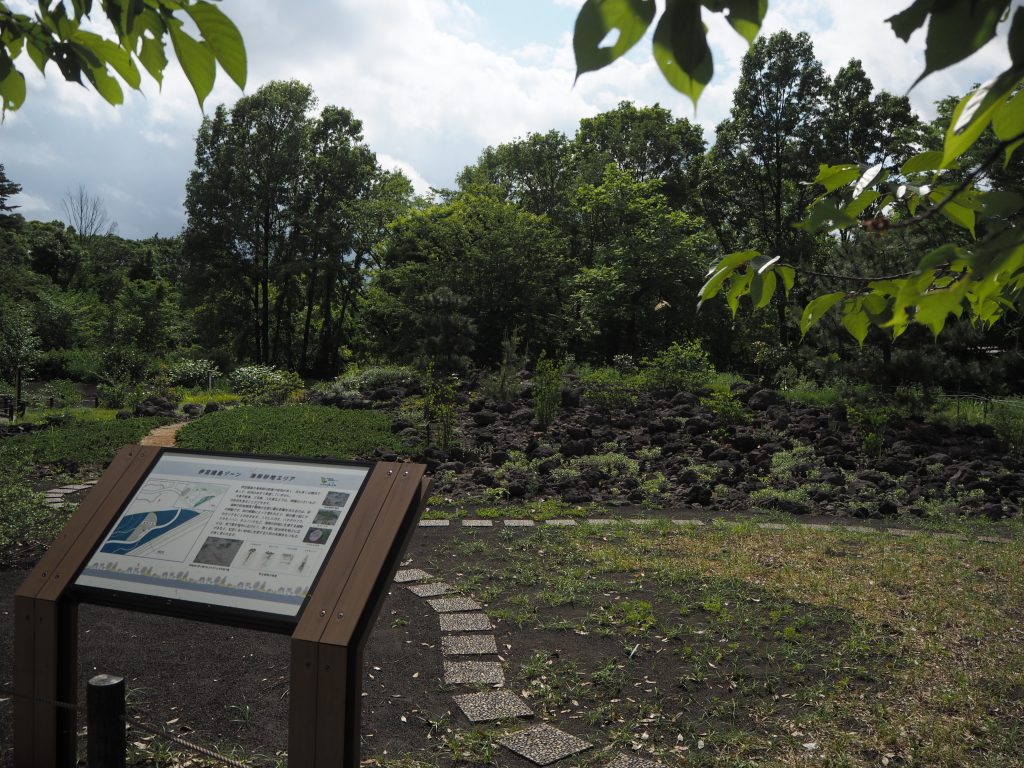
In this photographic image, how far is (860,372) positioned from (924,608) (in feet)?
23.7

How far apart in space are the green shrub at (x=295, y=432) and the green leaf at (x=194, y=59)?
8.20 metres

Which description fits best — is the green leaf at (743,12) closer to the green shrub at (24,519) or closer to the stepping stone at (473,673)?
the stepping stone at (473,673)

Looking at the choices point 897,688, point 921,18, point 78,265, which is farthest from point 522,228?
point 78,265

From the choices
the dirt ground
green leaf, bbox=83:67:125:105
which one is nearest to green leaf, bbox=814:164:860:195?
green leaf, bbox=83:67:125:105

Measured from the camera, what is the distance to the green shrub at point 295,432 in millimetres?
10125

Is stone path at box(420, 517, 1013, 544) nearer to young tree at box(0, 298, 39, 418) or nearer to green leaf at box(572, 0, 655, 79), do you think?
green leaf at box(572, 0, 655, 79)

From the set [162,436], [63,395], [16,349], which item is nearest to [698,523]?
[162,436]

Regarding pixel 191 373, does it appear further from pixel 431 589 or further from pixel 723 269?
pixel 723 269

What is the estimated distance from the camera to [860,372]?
11383mm

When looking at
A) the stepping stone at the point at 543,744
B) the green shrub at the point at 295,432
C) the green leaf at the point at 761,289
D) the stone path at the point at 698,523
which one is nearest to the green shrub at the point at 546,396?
the green shrub at the point at 295,432

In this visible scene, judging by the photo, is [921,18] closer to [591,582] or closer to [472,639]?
[472,639]

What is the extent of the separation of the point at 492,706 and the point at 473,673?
361 mm

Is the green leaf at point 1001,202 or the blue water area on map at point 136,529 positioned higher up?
the green leaf at point 1001,202

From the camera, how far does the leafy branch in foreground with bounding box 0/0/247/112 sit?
4.06 ft
